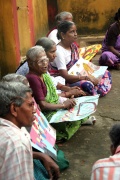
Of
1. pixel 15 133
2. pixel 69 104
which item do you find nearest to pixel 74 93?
pixel 69 104

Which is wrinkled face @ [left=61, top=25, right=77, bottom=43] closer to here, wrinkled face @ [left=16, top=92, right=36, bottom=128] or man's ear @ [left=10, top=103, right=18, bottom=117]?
wrinkled face @ [left=16, top=92, right=36, bottom=128]

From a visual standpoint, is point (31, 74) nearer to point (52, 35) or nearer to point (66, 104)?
point (66, 104)

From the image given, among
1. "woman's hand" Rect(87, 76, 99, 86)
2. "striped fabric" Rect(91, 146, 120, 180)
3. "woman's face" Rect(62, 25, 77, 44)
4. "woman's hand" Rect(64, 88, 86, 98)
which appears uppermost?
"striped fabric" Rect(91, 146, 120, 180)

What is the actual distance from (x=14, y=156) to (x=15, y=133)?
16 centimetres

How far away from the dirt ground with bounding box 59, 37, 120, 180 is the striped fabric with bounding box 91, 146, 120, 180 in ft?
4.47

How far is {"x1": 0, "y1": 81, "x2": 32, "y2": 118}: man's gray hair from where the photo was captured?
243cm

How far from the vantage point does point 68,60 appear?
5219 millimetres

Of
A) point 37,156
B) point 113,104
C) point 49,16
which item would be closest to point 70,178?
point 37,156

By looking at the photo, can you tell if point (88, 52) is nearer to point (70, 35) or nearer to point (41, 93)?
point (70, 35)

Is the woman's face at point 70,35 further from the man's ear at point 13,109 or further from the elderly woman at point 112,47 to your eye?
the man's ear at point 13,109

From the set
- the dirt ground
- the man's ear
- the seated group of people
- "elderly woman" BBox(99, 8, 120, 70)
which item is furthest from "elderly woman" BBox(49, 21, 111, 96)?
the man's ear

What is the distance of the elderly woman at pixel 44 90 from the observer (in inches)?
154

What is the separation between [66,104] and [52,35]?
1.88 metres

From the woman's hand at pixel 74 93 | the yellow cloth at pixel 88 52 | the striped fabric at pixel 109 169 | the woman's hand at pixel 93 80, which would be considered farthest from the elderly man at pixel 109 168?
the yellow cloth at pixel 88 52
